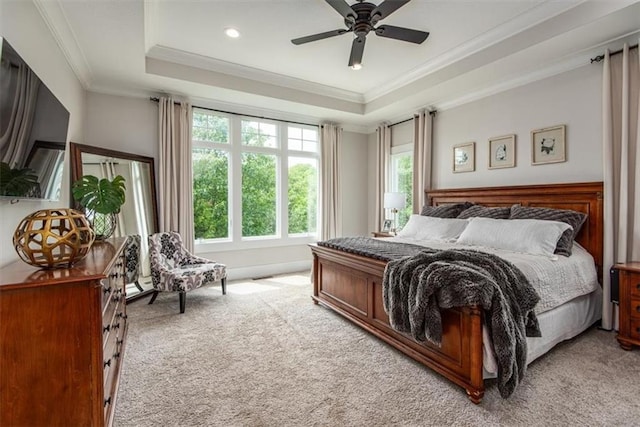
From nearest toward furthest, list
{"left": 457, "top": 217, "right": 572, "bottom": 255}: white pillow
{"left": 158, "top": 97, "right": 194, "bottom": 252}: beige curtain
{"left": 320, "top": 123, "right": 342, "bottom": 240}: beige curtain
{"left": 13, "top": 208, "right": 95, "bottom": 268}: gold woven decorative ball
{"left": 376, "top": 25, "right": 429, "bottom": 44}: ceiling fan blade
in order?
{"left": 13, "top": 208, "right": 95, "bottom": 268}: gold woven decorative ball
{"left": 376, "top": 25, "right": 429, "bottom": 44}: ceiling fan blade
{"left": 457, "top": 217, "right": 572, "bottom": 255}: white pillow
{"left": 158, "top": 97, "right": 194, "bottom": 252}: beige curtain
{"left": 320, "top": 123, "right": 342, "bottom": 240}: beige curtain

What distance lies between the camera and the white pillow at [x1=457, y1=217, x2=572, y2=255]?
2.79 meters

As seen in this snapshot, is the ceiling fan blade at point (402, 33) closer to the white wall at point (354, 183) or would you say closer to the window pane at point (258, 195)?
the window pane at point (258, 195)

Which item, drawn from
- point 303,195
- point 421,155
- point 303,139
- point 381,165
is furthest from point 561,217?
point 303,139

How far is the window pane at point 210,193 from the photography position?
15.6 ft

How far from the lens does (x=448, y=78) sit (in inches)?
152

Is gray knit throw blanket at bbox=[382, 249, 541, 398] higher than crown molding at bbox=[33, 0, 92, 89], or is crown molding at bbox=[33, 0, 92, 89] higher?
crown molding at bbox=[33, 0, 92, 89]

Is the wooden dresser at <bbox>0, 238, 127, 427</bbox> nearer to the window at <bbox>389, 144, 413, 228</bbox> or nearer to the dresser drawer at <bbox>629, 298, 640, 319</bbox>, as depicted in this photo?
the dresser drawer at <bbox>629, 298, 640, 319</bbox>

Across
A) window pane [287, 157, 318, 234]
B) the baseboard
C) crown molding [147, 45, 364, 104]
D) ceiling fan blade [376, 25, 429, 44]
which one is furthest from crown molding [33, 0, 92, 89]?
the baseboard

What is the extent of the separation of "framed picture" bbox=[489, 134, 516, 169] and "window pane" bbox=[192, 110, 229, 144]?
3.82 meters

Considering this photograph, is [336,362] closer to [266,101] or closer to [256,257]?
[256,257]

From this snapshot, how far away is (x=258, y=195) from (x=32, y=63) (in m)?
3.33

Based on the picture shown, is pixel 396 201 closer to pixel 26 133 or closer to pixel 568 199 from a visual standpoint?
pixel 568 199

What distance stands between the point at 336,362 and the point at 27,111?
8.37ft

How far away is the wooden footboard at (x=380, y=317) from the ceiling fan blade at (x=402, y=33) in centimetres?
198
